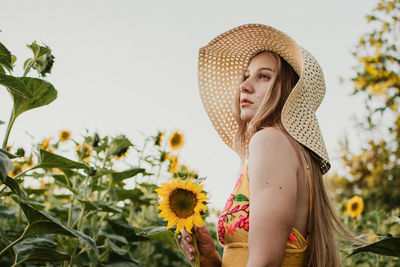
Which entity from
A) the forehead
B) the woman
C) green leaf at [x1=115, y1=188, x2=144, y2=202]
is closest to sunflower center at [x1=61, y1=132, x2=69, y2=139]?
green leaf at [x1=115, y1=188, x2=144, y2=202]

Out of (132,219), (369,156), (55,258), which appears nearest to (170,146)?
(132,219)

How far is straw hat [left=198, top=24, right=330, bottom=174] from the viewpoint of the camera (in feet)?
4.18

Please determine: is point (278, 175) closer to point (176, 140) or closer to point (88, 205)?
point (88, 205)

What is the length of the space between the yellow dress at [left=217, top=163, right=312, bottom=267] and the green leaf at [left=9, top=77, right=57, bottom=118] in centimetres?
64

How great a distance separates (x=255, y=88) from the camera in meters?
1.41

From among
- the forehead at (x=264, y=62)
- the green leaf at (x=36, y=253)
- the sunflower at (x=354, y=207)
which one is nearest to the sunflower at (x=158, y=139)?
the forehead at (x=264, y=62)

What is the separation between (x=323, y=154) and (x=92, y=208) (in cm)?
99

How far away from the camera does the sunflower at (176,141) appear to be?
268 centimetres

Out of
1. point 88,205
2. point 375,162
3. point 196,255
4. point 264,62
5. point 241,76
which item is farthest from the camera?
point 375,162

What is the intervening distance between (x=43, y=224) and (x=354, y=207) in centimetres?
278

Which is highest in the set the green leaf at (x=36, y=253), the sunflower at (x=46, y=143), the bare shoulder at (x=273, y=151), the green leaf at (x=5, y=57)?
the green leaf at (x=5, y=57)

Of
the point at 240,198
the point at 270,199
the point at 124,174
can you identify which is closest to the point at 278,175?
the point at 270,199

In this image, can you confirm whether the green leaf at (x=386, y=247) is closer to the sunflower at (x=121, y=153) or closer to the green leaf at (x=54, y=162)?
the green leaf at (x=54, y=162)

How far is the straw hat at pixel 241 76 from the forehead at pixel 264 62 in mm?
33
